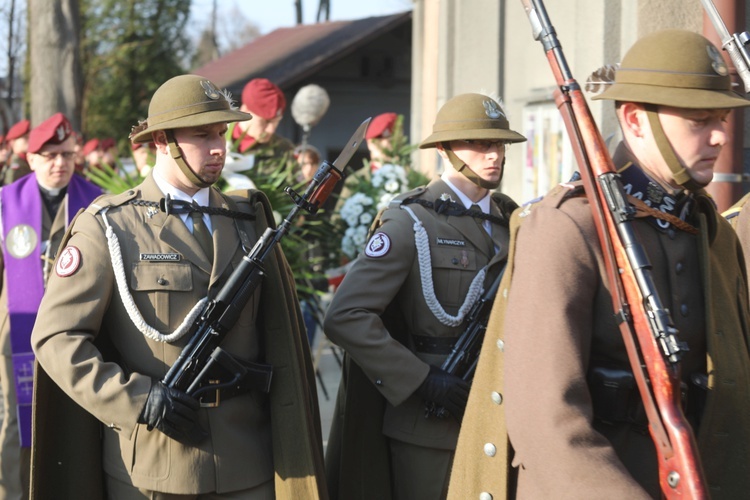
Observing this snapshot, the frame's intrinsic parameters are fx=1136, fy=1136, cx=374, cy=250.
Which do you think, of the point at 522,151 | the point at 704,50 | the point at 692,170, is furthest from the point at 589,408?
the point at 522,151

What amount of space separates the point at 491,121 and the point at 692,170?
1.90 metres

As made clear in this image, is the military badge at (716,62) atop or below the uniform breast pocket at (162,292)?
atop

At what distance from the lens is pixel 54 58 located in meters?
13.3

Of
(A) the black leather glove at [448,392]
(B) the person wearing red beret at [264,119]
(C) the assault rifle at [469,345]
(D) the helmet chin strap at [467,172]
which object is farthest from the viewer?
(B) the person wearing red beret at [264,119]

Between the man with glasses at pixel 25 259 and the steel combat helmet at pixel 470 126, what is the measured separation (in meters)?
2.20

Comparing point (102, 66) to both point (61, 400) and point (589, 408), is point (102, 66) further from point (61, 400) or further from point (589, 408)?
point (589, 408)

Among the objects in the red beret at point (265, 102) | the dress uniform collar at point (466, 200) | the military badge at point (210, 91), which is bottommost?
the dress uniform collar at point (466, 200)

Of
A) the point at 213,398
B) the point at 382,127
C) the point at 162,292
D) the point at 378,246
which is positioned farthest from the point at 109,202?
the point at 382,127

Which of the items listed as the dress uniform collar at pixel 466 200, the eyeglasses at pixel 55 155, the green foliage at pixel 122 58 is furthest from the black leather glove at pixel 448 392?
the green foliage at pixel 122 58

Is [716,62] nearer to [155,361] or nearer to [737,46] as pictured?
[737,46]

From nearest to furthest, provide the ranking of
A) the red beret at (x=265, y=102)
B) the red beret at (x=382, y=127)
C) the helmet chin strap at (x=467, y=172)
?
1. the helmet chin strap at (x=467, y=172)
2. the red beret at (x=265, y=102)
3. the red beret at (x=382, y=127)

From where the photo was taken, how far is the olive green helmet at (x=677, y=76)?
259 cm

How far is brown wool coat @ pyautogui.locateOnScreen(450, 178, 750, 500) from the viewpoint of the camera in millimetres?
2365

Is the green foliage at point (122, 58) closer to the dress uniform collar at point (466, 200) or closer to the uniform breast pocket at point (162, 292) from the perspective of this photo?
the dress uniform collar at point (466, 200)
